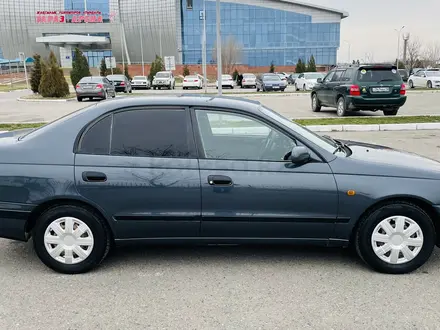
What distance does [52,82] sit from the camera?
2598cm

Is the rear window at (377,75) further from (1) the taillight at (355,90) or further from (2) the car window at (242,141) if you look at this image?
(2) the car window at (242,141)

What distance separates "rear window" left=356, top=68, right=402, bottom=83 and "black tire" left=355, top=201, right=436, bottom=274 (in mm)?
10743

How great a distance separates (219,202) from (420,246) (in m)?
1.75

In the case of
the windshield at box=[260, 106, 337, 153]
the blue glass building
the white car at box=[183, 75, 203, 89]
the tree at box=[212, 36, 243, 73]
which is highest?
the blue glass building

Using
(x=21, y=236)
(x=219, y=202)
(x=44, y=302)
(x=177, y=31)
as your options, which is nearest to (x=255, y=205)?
(x=219, y=202)

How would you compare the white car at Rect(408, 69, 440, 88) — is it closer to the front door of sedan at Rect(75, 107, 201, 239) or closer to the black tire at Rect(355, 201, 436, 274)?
the black tire at Rect(355, 201, 436, 274)

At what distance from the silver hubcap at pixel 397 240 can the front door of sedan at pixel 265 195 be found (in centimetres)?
41

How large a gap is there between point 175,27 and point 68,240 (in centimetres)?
8787

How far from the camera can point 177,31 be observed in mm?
86938

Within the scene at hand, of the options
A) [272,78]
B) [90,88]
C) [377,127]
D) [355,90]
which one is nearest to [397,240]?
[377,127]

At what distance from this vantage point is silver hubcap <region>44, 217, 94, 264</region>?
3562 mm

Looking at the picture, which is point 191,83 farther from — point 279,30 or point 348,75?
point 279,30

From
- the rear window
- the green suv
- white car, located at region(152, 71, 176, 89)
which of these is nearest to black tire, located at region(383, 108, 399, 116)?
the green suv

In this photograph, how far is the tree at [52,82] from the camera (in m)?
26.0
